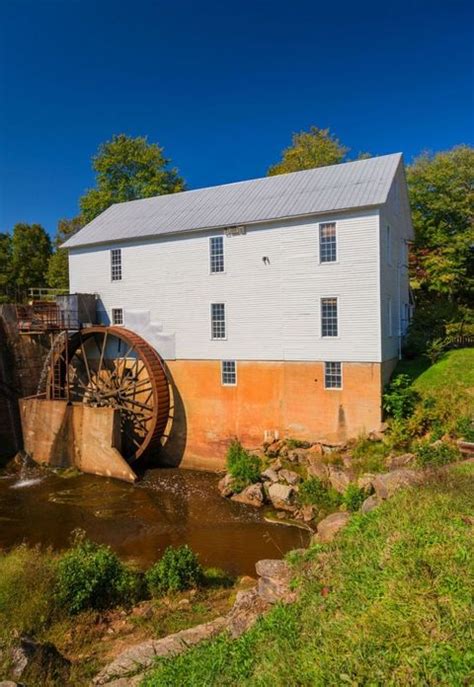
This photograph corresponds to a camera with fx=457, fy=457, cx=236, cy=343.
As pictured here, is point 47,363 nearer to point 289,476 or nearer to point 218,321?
point 218,321

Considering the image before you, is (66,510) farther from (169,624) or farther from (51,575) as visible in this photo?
(169,624)

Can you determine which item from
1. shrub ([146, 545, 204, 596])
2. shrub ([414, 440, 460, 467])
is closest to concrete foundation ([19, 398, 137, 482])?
shrub ([146, 545, 204, 596])

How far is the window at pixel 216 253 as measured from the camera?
18.2 meters

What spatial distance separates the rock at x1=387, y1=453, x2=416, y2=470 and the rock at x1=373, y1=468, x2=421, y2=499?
3.16 meters

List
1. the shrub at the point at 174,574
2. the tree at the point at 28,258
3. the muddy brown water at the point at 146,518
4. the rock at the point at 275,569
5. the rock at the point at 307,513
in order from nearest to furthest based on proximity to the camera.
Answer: the rock at the point at 275,569, the shrub at the point at 174,574, the muddy brown water at the point at 146,518, the rock at the point at 307,513, the tree at the point at 28,258

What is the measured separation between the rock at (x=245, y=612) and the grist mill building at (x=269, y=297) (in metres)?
9.45

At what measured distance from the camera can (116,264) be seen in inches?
820

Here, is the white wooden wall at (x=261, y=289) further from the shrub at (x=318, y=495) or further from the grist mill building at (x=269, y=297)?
the shrub at (x=318, y=495)

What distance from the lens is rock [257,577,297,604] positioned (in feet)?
21.3

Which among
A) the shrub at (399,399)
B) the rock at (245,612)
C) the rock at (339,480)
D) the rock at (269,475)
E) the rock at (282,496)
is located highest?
the shrub at (399,399)

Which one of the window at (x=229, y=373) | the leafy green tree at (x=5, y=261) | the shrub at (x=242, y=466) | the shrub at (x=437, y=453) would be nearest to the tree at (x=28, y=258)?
the leafy green tree at (x=5, y=261)

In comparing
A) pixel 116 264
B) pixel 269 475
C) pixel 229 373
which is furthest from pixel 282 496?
pixel 116 264

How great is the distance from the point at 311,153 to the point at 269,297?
19773 mm

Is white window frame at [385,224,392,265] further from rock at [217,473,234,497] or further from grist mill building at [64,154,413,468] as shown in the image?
rock at [217,473,234,497]
